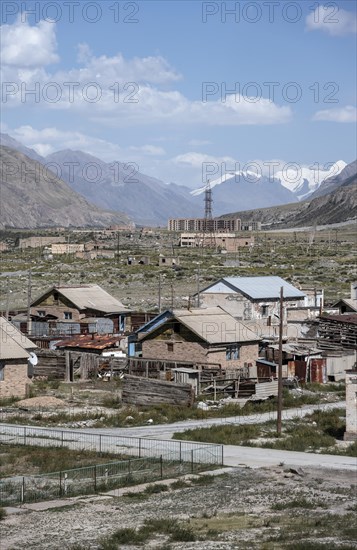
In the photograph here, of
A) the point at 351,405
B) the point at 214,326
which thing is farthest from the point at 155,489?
the point at 214,326

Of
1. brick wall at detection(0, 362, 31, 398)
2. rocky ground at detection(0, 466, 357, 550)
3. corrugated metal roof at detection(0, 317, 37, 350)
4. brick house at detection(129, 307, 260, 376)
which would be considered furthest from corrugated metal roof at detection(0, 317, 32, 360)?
rocky ground at detection(0, 466, 357, 550)

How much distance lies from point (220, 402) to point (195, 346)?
6.15 meters

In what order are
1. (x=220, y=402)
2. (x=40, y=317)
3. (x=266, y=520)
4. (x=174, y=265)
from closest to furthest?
1. (x=266, y=520)
2. (x=220, y=402)
3. (x=40, y=317)
4. (x=174, y=265)

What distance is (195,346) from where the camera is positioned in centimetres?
4828

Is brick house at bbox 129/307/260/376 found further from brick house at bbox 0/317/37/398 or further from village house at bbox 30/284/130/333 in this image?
village house at bbox 30/284/130/333

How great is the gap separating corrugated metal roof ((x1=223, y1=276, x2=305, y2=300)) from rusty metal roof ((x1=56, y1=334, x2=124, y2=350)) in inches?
414

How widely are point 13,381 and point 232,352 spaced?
10.9 m

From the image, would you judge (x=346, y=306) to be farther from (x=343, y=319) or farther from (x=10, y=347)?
(x=10, y=347)

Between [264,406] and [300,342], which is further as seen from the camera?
[300,342]

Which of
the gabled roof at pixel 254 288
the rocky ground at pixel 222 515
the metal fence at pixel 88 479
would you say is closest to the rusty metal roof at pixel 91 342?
the gabled roof at pixel 254 288

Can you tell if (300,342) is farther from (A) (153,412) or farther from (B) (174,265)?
(B) (174,265)

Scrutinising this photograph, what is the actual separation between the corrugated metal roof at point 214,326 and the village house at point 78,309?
41.7ft

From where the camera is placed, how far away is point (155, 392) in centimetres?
4169

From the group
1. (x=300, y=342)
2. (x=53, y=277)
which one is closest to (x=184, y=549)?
(x=300, y=342)
